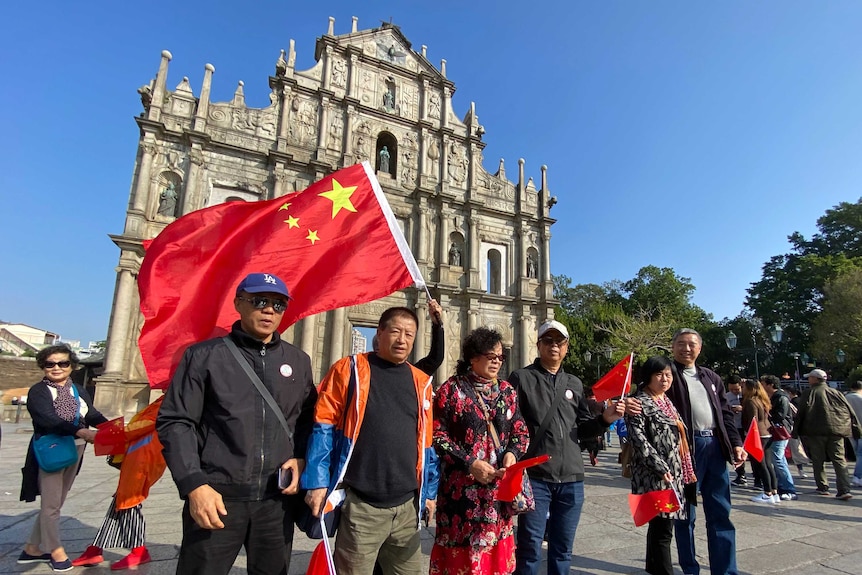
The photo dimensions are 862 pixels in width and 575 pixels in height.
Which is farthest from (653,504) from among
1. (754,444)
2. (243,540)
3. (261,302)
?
(261,302)

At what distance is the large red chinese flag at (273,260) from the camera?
291cm

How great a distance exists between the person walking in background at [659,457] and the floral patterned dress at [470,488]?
127cm

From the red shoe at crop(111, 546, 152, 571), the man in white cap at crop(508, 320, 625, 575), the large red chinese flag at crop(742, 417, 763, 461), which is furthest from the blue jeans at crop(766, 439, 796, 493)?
the red shoe at crop(111, 546, 152, 571)

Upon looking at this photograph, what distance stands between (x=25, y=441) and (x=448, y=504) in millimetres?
13130

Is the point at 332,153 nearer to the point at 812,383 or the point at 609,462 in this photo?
the point at 609,462

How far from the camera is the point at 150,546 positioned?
4.02 m

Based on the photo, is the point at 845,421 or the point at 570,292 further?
the point at 570,292

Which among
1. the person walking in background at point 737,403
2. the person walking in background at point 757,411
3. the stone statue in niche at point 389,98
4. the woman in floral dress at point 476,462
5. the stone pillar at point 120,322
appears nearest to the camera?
the woman in floral dress at point 476,462

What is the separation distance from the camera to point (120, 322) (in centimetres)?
1423

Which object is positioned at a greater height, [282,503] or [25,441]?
[282,503]

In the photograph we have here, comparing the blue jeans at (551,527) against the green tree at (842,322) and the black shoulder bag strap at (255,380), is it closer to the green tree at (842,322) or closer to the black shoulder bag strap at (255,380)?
the black shoulder bag strap at (255,380)

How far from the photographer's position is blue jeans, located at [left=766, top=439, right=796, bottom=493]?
632cm

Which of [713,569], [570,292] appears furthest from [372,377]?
[570,292]

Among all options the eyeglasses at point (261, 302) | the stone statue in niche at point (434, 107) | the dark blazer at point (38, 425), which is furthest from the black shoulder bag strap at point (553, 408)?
the stone statue in niche at point (434, 107)
